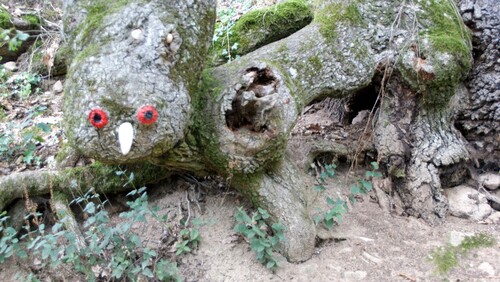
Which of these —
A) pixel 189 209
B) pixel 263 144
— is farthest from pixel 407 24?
pixel 189 209

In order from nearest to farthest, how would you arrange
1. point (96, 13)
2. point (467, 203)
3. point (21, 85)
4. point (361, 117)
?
1. point (96, 13)
2. point (467, 203)
3. point (361, 117)
4. point (21, 85)

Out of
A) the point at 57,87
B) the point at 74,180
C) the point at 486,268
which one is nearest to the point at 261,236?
the point at 74,180

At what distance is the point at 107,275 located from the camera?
269cm

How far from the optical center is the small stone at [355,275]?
9.16ft

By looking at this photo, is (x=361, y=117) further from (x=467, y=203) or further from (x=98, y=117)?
(x=98, y=117)

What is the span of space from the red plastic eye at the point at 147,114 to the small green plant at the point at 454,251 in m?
2.22

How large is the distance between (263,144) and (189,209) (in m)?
0.88

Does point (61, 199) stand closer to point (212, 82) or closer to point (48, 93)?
point (212, 82)

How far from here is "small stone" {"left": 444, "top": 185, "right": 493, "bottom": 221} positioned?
3.52 metres

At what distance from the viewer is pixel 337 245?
121 inches

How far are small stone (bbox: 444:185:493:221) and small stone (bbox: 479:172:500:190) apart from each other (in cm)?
14

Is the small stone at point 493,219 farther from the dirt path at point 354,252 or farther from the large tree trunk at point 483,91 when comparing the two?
the large tree trunk at point 483,91

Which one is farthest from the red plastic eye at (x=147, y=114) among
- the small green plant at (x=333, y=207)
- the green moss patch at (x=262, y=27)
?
the green moss patch at (x=262, y=27)

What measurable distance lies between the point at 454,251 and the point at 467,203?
71 cm
